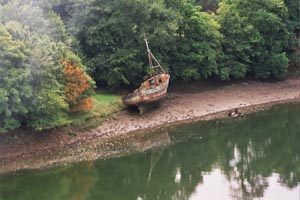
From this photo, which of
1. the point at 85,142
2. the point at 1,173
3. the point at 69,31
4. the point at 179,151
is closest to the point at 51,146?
the point at 85,142

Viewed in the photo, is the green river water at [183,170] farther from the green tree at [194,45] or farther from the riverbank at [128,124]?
the green tree at [194,45]

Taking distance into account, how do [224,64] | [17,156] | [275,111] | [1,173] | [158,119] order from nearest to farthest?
[1,173] < [17,156] < [158,119] < [275,111] < [224,64]

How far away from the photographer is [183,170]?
36.2 meters

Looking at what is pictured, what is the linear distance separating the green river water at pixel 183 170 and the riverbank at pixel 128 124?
1.41 meters

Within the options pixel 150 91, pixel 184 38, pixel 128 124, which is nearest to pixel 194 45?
pixel 184 38

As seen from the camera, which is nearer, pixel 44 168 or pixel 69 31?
pixel 44 168

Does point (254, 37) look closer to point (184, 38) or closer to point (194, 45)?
point (194, 45)

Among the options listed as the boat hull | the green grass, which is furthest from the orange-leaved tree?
the boat hull

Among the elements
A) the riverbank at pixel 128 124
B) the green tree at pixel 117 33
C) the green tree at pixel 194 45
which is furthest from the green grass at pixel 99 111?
the green tree at pixel 194 45

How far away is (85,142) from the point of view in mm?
40312

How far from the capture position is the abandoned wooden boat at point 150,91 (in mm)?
45281

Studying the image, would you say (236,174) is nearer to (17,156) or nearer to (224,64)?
(17,156)

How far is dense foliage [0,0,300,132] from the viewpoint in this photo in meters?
36.5

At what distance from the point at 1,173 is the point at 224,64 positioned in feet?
91.9
